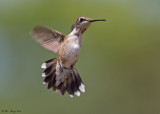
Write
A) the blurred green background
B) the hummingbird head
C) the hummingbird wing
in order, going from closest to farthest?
the hummingbird head
the hummingbird wing
the blurred green background

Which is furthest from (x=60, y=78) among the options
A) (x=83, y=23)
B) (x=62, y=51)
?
(x=83, y=23)

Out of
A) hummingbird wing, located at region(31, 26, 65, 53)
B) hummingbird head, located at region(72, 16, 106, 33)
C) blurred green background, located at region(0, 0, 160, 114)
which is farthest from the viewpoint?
blurred green background, located at region(0, 0, 160, 114)

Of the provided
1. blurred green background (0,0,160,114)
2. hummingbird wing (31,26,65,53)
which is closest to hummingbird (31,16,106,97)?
hummingbird wing (31,26,65,53)

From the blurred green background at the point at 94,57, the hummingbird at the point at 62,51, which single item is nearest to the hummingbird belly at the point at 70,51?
the hummingbird at the point at 62,51

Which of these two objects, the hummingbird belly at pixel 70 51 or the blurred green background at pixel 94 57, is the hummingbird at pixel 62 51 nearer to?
the hummingbird belly at pixel 70 51

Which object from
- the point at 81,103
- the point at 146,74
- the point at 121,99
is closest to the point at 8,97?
the point at 81,103

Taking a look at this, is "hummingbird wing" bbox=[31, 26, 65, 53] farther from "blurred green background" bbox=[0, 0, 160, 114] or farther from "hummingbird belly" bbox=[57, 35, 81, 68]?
"blurred green background" bbox=[0, 0, 160, 114]
